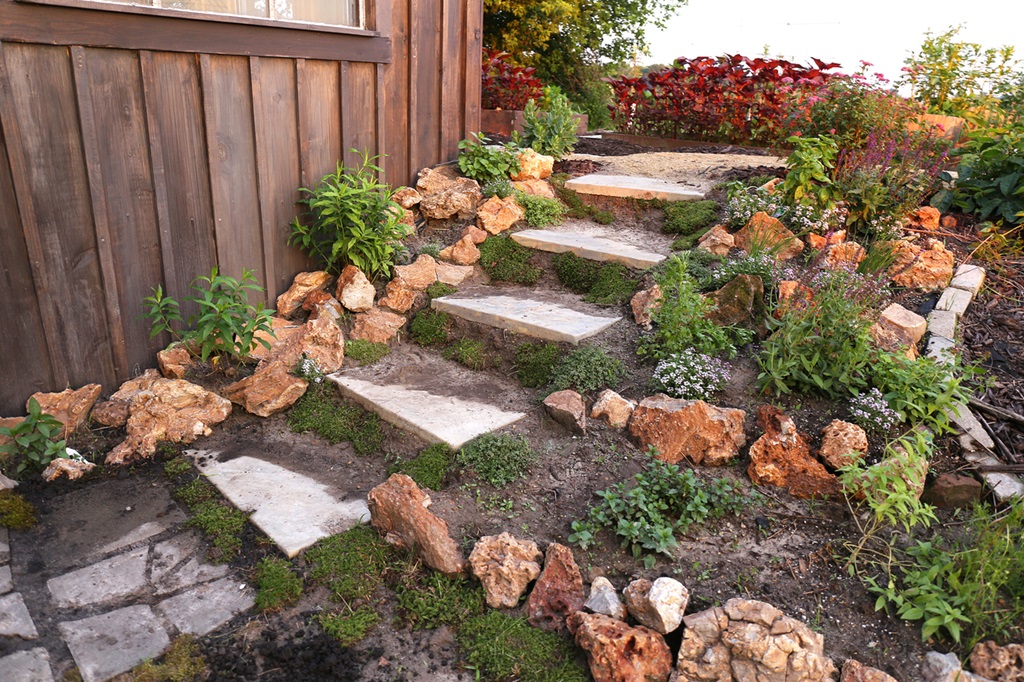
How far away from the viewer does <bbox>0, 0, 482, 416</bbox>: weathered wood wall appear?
3359mm

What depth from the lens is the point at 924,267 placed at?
4102 millimetres

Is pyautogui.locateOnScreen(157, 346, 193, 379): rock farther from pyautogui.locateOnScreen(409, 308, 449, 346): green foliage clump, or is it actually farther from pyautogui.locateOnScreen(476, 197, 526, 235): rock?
pyautogui.locateOnScreen(476, 197, 526, 235): rock

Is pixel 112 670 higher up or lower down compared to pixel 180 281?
lower down

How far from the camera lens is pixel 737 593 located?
252 cm

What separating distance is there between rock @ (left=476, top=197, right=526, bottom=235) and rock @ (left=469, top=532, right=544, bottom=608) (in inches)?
116

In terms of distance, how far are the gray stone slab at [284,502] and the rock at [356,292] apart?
1290 millimetres

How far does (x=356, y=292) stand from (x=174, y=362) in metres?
1.13

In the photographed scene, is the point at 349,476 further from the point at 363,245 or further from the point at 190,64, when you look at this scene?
the point at 190,64

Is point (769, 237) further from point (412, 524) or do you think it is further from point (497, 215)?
point (412, 524)

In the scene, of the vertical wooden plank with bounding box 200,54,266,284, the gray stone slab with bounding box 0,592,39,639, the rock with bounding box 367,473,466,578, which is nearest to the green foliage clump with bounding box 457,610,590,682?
the rock with bounding box 367,473,466,578

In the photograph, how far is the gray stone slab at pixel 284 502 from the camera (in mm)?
2957

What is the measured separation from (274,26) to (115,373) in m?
2.16

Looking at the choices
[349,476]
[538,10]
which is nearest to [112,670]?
[349,476]

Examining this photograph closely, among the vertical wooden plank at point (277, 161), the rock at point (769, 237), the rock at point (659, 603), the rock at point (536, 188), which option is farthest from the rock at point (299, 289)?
the rock at point (659, 603)
